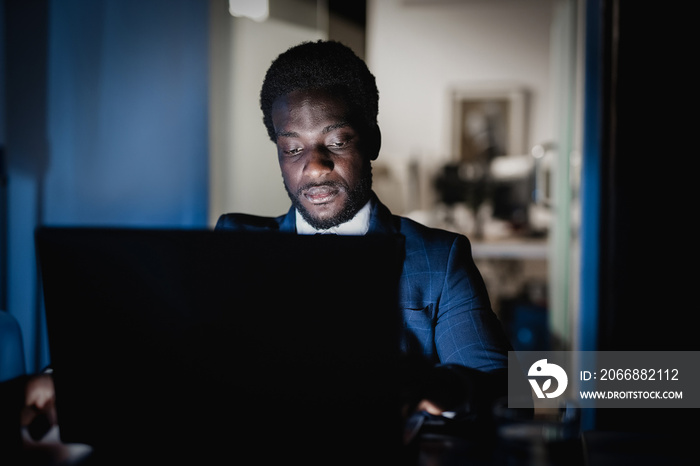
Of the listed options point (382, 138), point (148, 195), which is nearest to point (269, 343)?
point (382, 138)

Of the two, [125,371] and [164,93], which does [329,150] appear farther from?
[164,93]

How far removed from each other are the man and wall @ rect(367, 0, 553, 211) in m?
3.39

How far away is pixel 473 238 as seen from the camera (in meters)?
4.13

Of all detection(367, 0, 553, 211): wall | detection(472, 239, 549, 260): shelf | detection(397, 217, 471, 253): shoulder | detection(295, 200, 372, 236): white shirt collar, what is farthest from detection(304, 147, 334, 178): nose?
detection(367, 0, 553, 211): wall

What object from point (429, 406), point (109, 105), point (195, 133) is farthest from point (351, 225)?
point (109, 105)

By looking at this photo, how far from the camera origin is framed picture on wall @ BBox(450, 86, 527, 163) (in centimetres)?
463

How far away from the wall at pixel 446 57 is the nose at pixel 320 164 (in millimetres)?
3443

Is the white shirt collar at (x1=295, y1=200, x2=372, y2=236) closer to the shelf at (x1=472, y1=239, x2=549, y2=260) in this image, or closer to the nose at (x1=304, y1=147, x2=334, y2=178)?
the nose at (x1=304, y1=147, x2=334, y2=178)

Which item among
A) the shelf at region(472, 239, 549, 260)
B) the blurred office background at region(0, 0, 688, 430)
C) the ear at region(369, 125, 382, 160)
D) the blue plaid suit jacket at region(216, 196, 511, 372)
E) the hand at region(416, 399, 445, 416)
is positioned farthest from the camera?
the shelf at region(472, 239, 549, 260)

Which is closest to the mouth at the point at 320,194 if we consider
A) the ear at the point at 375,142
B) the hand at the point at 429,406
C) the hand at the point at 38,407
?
the ear at the point at 375,142

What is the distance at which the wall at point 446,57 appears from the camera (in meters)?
4.60

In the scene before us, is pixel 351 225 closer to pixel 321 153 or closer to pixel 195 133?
pixel 321 153

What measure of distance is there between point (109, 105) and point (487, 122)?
10.8ft

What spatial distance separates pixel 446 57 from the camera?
4.70 m
